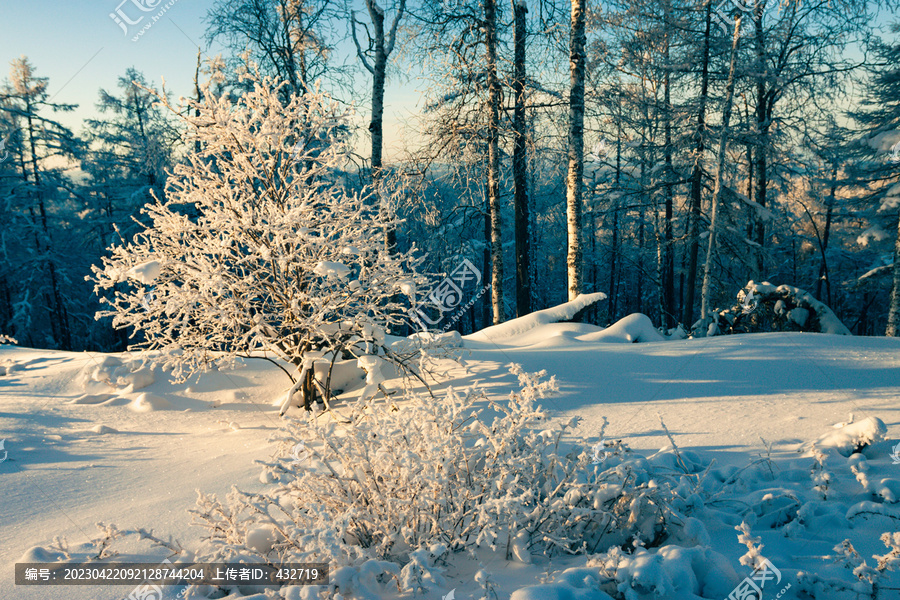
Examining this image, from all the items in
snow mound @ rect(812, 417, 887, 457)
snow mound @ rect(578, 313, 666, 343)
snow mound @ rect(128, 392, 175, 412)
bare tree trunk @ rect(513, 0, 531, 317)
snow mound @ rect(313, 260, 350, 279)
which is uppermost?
bare tree trunk @ rect(513, 0, 531, 317)

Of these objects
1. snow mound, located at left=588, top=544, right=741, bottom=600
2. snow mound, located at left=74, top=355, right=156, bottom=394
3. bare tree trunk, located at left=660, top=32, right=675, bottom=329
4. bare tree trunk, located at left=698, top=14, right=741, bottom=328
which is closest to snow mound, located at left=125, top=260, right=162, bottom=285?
snow mound, located at left=74, top=355, right=156, bottom=394

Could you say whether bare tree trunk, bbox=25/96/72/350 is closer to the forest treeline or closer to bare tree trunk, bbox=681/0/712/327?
the forest treeline

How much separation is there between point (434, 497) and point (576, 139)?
7415mm

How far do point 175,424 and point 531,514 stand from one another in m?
4.39

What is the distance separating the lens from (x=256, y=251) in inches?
194

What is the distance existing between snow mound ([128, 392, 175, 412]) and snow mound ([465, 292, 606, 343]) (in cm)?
397

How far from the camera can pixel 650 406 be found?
447cm

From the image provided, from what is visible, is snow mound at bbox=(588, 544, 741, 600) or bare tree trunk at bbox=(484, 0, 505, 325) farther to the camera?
bare tree trunk at bbox=(484, 0, 505, 325)

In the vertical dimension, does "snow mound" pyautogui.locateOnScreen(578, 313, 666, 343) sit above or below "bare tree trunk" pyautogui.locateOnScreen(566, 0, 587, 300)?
below

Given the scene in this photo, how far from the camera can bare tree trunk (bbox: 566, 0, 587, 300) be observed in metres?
8.06

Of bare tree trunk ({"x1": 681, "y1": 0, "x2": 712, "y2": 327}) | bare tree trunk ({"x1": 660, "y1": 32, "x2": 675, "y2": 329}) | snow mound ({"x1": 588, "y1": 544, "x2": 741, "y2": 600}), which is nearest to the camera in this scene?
snow mound ({"x1": 588, "y1": 544, "x2": 741, "y2": 600})

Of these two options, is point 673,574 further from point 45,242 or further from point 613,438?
point 45,242

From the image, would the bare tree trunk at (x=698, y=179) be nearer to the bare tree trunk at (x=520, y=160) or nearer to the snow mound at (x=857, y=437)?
the bare tree trunk at (x=520, y=160)

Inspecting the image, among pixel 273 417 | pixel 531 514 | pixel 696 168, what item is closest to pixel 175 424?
pixel 273 417
